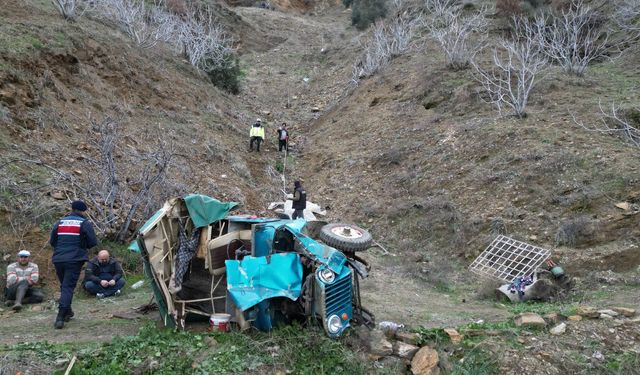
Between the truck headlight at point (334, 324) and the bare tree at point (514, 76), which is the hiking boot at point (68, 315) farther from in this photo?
the bare tree at point (514, 76)

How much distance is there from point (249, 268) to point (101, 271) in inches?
128

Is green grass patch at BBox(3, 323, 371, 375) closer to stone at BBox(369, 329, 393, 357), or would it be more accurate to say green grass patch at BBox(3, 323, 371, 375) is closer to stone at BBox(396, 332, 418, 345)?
stone at BBox(369, 329, 393, 357)

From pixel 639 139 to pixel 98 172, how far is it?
1134 cm

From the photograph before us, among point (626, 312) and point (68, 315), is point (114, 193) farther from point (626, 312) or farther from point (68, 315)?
point (626, 312)

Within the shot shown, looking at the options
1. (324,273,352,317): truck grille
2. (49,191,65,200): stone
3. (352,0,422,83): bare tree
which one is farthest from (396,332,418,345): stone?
(352,0,422,83): bare tree

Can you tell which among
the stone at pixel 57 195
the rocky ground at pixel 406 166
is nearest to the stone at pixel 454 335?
the rocky ground at pixel 406 166

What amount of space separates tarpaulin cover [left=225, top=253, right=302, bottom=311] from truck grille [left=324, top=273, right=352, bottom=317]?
0.99 feet

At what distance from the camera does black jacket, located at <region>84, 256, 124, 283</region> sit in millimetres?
7145

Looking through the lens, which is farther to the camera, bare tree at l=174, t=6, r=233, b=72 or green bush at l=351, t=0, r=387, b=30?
green bush at l=351, t=0, r=387, b=30

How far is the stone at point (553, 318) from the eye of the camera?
5743 mm

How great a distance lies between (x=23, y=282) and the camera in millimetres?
6727

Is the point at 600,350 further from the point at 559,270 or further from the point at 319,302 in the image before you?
the point at 319,302

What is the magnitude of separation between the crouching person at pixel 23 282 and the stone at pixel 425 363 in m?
5.04

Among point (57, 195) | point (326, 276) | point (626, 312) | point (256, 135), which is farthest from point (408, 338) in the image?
point (256, 135)
